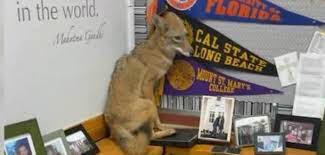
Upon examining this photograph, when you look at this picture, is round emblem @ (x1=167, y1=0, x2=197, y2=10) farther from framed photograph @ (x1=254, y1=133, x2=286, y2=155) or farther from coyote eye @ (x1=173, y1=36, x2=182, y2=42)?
framed photograph @ (x1=254, y1=133, x2=286, y2=155)

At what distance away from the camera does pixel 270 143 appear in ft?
6.33

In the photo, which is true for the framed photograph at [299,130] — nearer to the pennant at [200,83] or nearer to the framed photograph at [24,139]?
the pennant at [200,83]

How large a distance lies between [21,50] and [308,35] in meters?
1.21

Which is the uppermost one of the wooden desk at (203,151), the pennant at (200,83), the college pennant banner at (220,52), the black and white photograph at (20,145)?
the college pennant banner at (220,52)

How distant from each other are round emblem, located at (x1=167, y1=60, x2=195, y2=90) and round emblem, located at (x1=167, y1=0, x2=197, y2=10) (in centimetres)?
26

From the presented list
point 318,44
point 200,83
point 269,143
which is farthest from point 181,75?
point 318,44

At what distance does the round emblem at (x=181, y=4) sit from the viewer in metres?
2.15

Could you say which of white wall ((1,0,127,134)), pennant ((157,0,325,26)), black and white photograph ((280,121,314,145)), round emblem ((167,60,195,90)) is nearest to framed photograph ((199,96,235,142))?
round emblem ((167,60,195,90))

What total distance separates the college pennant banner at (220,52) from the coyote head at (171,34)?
7 centimetres

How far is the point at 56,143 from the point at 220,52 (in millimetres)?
870

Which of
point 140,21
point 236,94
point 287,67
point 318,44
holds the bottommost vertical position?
point 236,94

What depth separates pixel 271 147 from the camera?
6.30ft

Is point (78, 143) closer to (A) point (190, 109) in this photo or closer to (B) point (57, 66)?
(B) point (57, 66)

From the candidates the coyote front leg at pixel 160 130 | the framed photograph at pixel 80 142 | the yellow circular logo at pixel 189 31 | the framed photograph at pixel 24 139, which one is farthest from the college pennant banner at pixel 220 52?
the framed photograph at pixel 24 139
